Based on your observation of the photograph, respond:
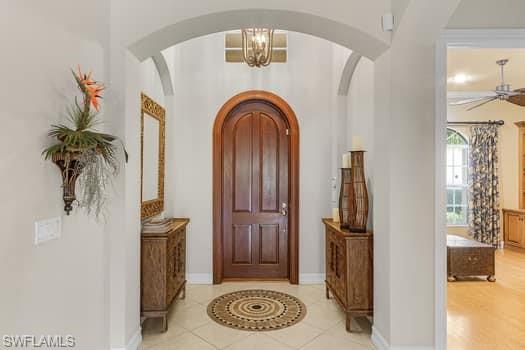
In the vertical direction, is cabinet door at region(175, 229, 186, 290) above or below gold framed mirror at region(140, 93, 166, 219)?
below

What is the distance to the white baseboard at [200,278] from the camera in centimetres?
397

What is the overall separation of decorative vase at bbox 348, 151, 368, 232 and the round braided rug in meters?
1.09

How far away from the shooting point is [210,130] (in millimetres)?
4004

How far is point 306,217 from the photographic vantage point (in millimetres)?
4016

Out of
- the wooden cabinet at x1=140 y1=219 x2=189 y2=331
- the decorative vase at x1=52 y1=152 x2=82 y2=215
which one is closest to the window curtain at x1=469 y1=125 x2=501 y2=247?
the wooden cabinet at x1=140 y1=219 x2=189 y2=331

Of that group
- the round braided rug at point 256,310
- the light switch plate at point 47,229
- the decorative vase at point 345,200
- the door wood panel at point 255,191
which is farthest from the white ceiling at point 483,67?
the light switch plate at point 47,229

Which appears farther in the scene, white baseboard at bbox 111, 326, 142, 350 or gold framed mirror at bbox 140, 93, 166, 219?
gold framed mirror at bbox 140, 93, 166, 219

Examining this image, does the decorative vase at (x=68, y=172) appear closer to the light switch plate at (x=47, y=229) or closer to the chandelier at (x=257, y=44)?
Answer: the light switch plate at (x=47, y=229)

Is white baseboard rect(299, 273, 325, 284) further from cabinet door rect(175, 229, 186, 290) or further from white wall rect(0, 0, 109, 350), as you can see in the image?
white wall rect(0, 0, 109, 350)

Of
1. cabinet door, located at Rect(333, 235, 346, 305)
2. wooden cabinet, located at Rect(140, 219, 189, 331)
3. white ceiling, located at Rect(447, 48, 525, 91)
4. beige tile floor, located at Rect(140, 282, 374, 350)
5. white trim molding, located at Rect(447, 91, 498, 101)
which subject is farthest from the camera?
white trim molding, located at Rect(447, 91, 498, 101)

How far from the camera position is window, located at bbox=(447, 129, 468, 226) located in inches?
246

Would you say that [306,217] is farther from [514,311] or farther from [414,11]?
[414,11]

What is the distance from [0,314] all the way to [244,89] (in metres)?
3.29

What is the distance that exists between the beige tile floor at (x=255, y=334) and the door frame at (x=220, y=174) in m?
0.71
